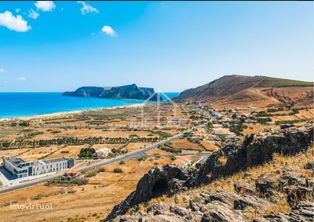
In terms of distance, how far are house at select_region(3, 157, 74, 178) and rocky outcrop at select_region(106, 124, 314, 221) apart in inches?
1496

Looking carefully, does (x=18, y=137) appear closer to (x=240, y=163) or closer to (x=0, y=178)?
(x=0, y=178)

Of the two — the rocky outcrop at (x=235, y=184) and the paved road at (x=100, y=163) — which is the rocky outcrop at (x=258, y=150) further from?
the paved road at (x=100, y=163)

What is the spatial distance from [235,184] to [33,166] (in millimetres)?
48215

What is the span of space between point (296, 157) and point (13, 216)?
3134 cm

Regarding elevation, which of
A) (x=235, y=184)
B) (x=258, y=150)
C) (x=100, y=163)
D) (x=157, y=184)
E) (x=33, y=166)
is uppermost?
(x=258, y=150)

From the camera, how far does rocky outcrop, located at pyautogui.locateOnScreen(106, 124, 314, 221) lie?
8656mm

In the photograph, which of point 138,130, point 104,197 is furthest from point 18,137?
point 104,197

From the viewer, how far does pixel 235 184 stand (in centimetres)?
1141

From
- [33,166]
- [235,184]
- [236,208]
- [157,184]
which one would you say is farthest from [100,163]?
[236,208]

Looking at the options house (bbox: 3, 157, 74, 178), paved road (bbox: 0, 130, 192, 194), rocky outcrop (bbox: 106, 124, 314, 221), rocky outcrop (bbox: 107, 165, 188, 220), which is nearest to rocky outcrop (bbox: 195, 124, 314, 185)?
rocky outcrop (bbox: 106, 124, 314, 221)

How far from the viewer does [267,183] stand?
10258 mm

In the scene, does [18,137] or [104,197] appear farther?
[18,137]

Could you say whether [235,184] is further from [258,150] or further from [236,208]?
[258,150]

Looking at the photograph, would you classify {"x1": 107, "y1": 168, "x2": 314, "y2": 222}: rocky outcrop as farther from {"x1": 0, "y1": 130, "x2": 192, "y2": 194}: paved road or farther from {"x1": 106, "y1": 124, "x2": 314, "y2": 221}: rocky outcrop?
{"x1": 0, "y1": 130, "x2": 192, "y2": 194}: paved road
